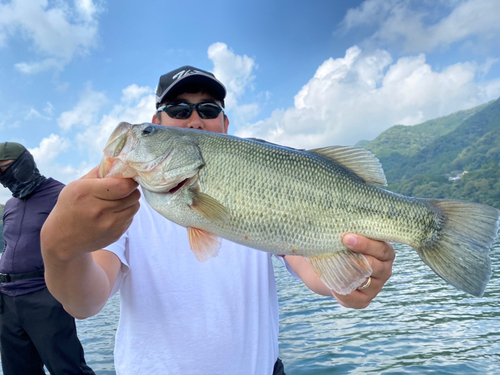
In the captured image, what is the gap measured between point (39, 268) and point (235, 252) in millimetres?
3708

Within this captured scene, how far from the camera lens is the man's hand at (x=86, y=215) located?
178cm

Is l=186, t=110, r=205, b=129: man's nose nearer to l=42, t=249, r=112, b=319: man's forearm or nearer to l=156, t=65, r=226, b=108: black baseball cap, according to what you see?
l=156, t=65, r=226, b=108: black baseball cap

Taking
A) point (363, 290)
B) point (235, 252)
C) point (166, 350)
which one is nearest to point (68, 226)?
point (166, 350)

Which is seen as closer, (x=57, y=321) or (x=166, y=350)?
(x=166, y=350)

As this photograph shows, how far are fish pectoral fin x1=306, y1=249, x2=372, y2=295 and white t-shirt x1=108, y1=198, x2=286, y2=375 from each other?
638 millimetres

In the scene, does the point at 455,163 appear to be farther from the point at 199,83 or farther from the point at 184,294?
the point at 184,294

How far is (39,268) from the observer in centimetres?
513

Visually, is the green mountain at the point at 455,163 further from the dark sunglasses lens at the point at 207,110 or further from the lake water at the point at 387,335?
the dark sunglasses lens at the point at 207,110

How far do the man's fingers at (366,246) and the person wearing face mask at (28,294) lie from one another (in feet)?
14.1

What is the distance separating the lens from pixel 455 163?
4958 inches

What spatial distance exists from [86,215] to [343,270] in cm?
165

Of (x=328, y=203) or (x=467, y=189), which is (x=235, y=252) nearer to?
(x=328, y=203)

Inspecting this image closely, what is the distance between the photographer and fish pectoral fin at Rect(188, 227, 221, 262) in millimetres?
2326

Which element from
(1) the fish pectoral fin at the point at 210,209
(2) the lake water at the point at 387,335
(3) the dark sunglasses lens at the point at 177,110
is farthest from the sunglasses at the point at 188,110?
(2) the lake water at the point at 387,335
